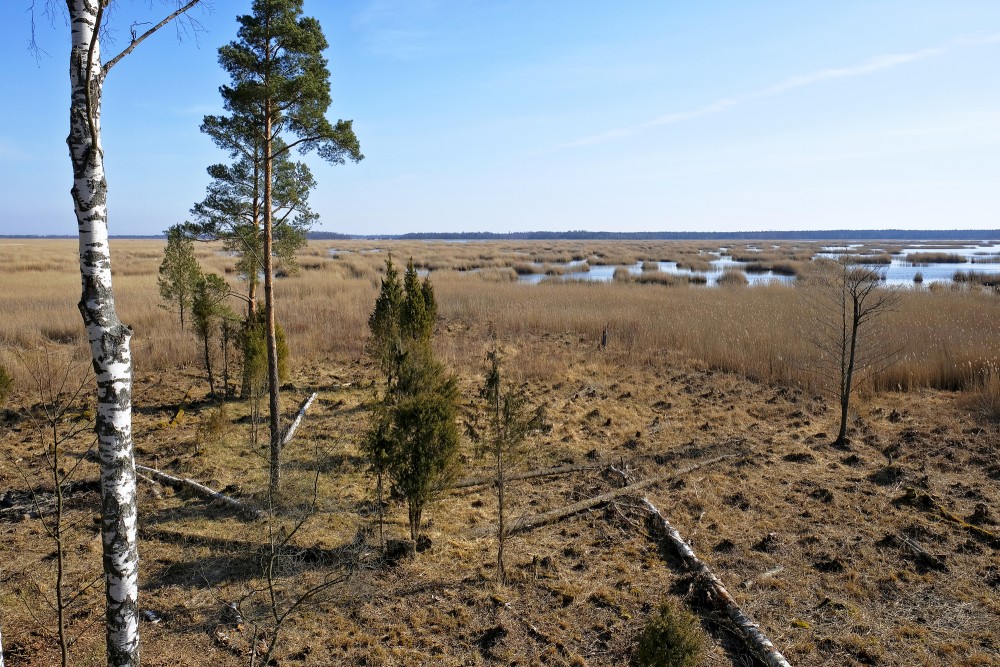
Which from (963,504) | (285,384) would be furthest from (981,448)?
(285,384)

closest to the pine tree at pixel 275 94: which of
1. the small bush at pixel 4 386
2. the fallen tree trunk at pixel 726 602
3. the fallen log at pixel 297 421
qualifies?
the fallen log at pixel 297 421

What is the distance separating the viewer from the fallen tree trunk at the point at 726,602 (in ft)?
15.4

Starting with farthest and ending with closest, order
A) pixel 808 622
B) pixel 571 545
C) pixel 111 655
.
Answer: pixel 571 545 → pixel 808 622 → pixel 111 655

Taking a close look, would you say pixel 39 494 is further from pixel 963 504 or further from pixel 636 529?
pixel 963 504

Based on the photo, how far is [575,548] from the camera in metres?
6.56

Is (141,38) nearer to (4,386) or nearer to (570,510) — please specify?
(570,510)

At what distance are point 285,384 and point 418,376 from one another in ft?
26.3

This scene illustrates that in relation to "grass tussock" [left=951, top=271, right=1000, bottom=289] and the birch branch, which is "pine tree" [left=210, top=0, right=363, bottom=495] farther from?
"grass tussock" [left=951, top=271, right=1000, bottom=289]

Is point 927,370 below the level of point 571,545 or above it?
above

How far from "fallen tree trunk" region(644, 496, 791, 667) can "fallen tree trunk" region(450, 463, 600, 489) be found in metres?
1.85

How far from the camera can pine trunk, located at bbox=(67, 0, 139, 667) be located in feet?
11.0

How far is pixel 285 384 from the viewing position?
13141 mm

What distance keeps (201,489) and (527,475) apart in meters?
4.30

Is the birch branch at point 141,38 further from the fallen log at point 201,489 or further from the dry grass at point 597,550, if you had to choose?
the fallen log at point 201,489
